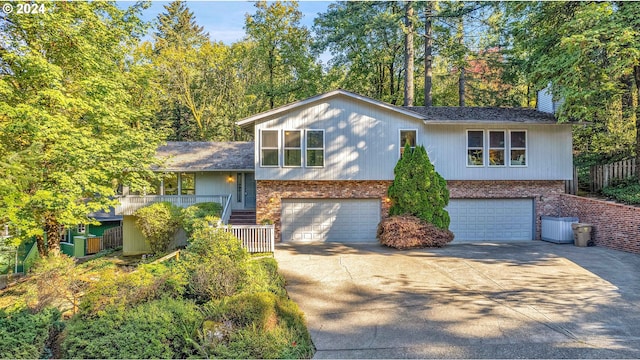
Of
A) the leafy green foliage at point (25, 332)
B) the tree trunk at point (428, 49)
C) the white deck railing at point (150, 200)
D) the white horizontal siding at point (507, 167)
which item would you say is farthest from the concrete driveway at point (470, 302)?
the tree trunk at point (428, 49)

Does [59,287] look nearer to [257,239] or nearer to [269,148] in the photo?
[257,239]

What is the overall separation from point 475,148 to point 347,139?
18.5ft

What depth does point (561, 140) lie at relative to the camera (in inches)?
623

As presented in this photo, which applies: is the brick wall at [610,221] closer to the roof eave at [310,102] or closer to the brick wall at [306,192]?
the roof eave at [310,102]

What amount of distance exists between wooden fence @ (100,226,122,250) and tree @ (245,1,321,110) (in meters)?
12.9

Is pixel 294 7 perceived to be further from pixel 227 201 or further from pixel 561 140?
pixel 561 140

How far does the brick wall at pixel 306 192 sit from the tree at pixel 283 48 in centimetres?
1184

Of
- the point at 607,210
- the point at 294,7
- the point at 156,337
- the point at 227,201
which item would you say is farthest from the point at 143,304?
the point at 294,7

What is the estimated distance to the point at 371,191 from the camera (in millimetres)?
15672

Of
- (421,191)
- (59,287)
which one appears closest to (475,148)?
(421,191)

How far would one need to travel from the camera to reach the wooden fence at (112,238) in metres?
20.7

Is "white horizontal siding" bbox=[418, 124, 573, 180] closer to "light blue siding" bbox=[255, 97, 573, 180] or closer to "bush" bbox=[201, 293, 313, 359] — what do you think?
"light blue siding" bbox=[255, 97, 573, 180]

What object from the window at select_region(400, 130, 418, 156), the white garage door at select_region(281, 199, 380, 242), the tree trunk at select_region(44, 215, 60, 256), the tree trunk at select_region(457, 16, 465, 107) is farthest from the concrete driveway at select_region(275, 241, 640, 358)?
the tree trunk at select_region(457, 16, 465, 107)

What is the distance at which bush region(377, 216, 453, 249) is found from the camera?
1362 cm
